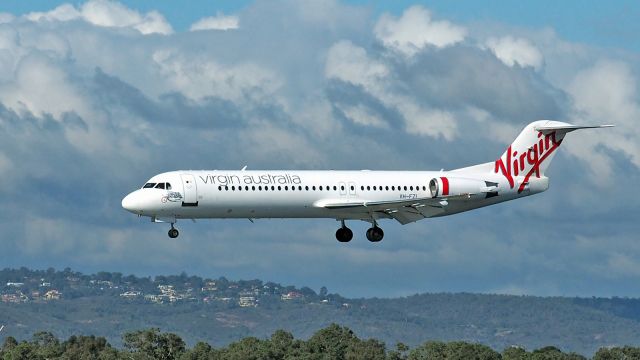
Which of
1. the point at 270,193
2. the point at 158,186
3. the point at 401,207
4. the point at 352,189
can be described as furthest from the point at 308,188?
the point at 158,186

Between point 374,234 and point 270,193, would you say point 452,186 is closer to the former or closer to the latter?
point 374,234

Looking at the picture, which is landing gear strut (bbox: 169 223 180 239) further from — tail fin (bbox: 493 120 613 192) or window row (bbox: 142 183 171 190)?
tail fin (bbox: 493 120 613 192)

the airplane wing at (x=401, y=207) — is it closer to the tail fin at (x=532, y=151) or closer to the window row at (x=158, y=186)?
the tail fin at (x=532, y=151)

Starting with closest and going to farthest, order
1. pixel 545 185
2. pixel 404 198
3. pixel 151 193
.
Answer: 1. pixel 151 193
2. pixel 404 198
3. pixel 545 185

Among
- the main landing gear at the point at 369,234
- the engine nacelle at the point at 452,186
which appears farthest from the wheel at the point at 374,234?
the engine nacelle at the point at 452,186

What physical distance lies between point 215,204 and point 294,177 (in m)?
6.55

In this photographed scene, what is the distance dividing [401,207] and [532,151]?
14.6 meters

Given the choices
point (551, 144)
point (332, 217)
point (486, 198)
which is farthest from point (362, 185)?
point (551, 144)

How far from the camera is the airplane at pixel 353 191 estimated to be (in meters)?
104

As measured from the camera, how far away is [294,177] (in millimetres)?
107375

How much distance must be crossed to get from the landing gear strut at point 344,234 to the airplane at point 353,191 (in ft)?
0.25

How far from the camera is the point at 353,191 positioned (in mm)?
109500

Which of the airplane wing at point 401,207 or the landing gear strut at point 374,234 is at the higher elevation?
the airplane wing at point 401,207

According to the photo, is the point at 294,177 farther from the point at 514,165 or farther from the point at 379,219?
the point at 514,165
